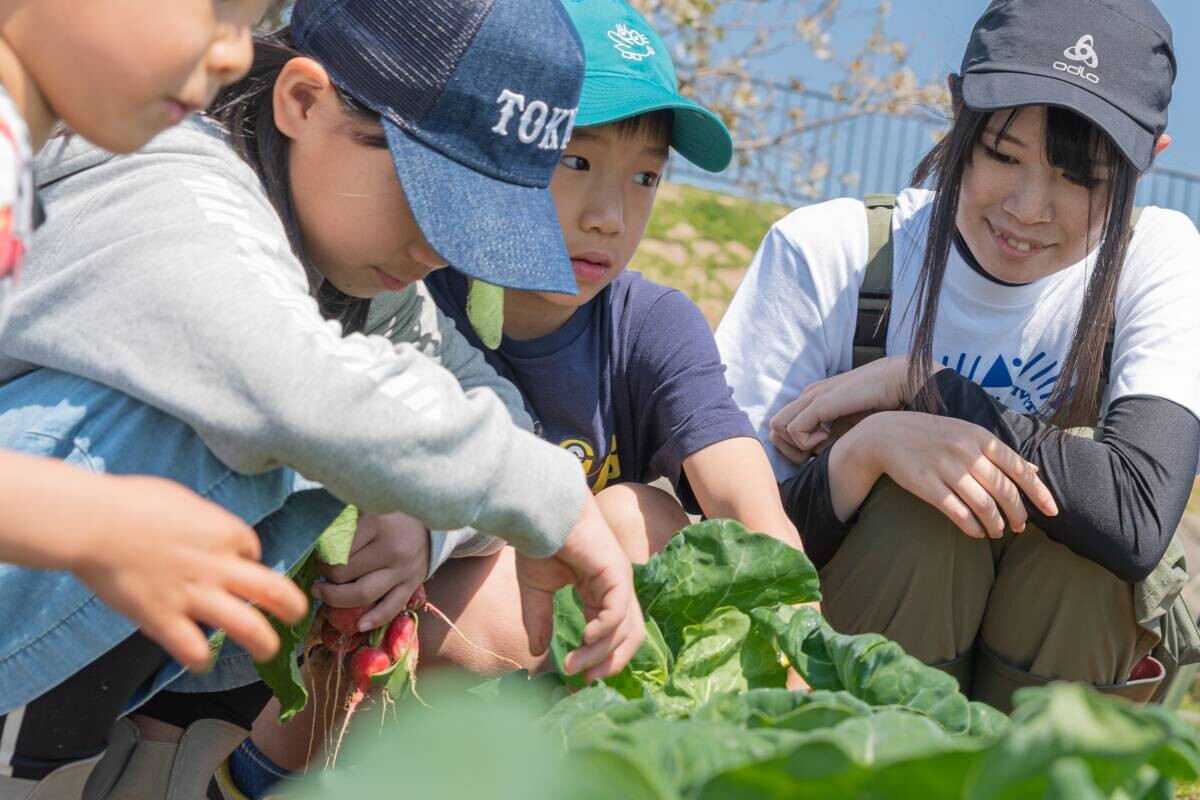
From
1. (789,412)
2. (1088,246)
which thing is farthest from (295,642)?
(1088,246)

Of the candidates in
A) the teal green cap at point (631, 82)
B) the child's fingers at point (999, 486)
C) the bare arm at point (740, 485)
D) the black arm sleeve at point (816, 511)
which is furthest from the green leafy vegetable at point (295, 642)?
the child's fingers at point (999, 486)

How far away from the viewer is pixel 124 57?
1089 mm

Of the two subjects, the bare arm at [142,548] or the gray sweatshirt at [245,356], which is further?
the gray sweatshirt at [245,356]

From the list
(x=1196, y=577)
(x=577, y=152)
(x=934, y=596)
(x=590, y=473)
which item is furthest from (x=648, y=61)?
(x=1196, y=577)

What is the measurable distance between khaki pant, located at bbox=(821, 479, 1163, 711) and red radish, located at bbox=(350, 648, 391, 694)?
0.87 meters

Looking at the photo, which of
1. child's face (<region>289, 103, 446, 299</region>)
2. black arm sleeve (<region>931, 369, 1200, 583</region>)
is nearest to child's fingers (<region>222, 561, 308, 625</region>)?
child's face (<region>289, 103, 446, 299</region>)

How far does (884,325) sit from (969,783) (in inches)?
72.4

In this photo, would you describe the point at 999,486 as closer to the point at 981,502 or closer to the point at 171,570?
the point at 981,502

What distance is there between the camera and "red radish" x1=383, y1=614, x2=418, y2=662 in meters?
1.92

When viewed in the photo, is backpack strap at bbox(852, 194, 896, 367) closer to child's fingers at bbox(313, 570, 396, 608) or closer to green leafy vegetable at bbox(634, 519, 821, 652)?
green leafy vegetable at bbox(634, 519, 821, 652)

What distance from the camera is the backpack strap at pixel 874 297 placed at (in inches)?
103

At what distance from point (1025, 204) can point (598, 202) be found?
2.50 ft

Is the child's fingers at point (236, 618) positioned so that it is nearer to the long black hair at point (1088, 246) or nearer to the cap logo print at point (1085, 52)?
the long black hair at point (1088, 246)

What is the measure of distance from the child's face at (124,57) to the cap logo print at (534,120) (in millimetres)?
474
